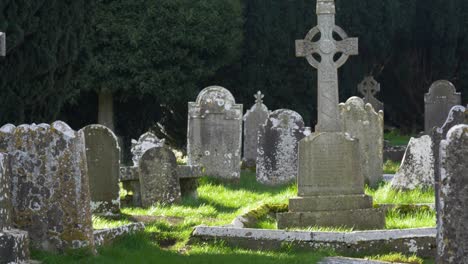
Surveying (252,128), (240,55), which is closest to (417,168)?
(252,128)

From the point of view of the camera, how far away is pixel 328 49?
45.3 ft

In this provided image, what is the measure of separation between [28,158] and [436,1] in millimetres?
30010

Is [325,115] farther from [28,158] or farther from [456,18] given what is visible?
[456,18]

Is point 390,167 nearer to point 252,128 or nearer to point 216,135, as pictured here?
point 252,128

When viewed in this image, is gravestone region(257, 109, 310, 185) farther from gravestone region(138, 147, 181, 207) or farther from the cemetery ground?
gravestone region(138, 147, 181, 207)

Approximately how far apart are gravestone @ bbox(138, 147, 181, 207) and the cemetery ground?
0.21 meters

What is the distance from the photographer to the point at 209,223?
42.9 feet

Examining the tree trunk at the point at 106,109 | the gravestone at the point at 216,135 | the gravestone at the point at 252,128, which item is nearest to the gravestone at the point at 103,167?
the gravestone at the point at 216,135

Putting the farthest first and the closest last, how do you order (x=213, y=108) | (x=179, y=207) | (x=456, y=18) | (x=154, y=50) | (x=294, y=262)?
(x=456, y=18) < (x=154, y=50) < (x=213, y=108) < (x=179, y=207) < (x=294, y=262)

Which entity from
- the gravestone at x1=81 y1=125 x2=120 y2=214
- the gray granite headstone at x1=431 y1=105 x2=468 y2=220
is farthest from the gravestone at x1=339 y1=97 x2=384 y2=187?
the gray granite headstone at x1=431 y1=105 x2=468 y2=220

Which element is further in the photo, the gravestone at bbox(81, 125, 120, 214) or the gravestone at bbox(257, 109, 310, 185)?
the gravestone at bbox(257, 109, 310, 185)

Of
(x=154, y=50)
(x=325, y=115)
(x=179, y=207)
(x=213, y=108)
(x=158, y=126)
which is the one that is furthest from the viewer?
(x=158, y=126)

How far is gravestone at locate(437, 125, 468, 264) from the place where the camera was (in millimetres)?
7184

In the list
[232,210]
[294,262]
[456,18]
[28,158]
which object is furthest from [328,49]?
[456,18]
